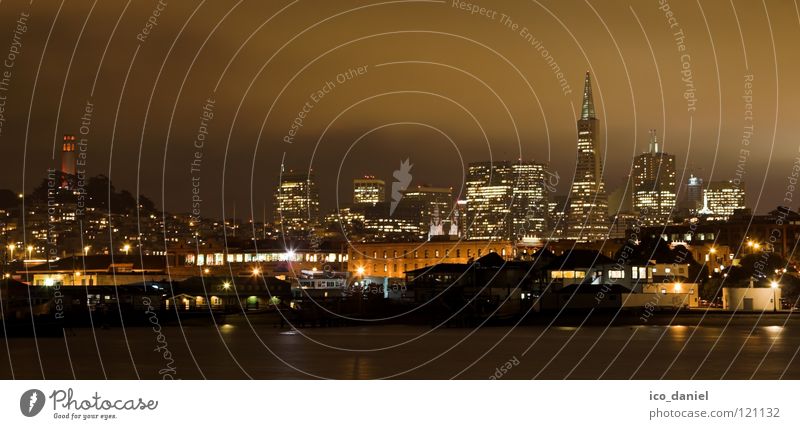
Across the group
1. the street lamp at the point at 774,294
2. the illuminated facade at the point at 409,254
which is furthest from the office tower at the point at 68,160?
the street lamp at the point at 774,294

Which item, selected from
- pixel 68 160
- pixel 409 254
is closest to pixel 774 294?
pixel 409 254

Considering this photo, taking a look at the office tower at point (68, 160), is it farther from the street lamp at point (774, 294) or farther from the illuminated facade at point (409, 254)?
the street lamp at point (774, 294)

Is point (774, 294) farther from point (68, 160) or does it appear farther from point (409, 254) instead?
point (68, 160)

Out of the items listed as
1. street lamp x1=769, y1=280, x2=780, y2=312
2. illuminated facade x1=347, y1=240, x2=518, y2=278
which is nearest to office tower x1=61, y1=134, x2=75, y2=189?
illuminated facade x1=347, y1=240, x2=518, y2=278

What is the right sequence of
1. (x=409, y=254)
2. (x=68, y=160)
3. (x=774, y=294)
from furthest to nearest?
(x=68, y=160)
(x=409, y=254)
(x=774, y=294)

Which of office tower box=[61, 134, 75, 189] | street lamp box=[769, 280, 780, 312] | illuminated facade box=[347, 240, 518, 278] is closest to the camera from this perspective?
street lamp box=[769, 280, 780, 312]

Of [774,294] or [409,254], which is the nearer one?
[774,294]

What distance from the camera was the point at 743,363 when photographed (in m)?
38.4

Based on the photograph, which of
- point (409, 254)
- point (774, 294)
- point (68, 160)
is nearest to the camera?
point (774, 294)

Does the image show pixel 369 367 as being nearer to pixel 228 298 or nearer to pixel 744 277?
pixel 228 298

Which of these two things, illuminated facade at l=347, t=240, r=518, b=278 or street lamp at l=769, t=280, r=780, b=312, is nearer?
street lamp at l=769, t=280, r=780, b=312

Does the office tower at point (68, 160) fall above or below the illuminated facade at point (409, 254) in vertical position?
above

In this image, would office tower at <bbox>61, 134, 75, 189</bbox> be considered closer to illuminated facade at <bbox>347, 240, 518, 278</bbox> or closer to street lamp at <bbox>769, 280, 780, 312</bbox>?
illuminated facade at <bbox>347, 240, 518, 278</bbox>

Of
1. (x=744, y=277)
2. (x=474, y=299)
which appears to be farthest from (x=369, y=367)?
(x=744, y=277)
